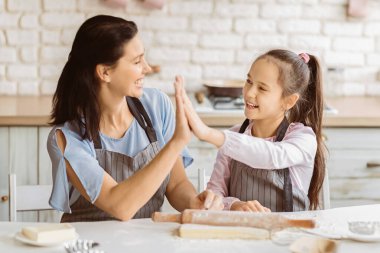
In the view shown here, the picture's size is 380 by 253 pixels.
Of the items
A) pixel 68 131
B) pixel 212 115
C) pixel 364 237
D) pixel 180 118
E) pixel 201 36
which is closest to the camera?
pixel 364 237

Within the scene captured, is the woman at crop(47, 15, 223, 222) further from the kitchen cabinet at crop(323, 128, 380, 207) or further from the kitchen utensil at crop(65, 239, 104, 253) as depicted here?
the kitchen cabinet at crop(323, 128, 380, 207)

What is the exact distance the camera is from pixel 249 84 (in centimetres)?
272

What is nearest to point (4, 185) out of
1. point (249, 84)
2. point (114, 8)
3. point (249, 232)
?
point (114, 8)

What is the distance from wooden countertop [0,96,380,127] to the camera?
352 cm

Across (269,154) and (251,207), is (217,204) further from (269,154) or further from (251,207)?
(269,154)

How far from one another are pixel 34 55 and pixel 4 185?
74cm

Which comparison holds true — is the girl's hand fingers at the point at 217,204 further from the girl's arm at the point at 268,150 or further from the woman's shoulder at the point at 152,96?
the woman's shoulder at the point at 152,96

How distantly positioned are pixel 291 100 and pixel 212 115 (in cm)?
87

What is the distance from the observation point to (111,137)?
8.93 feet

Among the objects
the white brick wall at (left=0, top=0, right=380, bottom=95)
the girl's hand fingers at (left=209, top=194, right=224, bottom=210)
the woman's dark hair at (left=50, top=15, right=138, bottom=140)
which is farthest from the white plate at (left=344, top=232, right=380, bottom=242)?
the white brick wall at (left=0, top=0, right=380, bottom=95)

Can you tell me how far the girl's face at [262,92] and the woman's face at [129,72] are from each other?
356 mm

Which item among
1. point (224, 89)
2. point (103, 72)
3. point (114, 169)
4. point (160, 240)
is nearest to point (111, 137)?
point (114, 169)

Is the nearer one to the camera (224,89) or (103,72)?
(103,72)

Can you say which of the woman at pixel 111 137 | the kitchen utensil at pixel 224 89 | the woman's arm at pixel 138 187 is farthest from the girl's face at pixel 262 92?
the kitchen utensil at pixel 224 89
